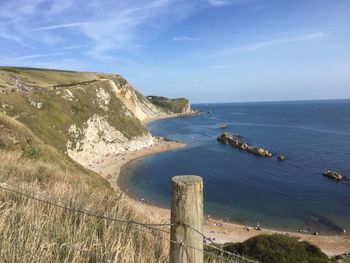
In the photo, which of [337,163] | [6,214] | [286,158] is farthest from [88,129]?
[6,214]

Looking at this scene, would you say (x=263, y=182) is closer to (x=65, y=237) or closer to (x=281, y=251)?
(x=281, y=251)

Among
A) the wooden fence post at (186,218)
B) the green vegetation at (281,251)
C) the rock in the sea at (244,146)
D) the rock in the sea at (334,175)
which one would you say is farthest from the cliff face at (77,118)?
the wooden fence post at (186,218)

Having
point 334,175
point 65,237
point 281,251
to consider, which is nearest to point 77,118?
point 334,175

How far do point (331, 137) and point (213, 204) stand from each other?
7856 cm

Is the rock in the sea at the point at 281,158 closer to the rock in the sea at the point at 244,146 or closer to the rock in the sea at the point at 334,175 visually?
the rock in the sea at the point at 244,146

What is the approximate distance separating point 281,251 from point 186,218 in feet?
53.0

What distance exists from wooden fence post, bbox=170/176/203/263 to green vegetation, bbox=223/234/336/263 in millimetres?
15216

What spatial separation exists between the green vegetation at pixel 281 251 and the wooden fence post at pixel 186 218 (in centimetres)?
1522

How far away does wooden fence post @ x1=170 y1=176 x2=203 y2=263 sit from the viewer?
4125mm

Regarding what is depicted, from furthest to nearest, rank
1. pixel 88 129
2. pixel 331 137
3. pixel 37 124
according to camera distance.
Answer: pixel 331 137
pixel 88 129
pixel 37 124

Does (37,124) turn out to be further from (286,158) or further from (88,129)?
(286,158)

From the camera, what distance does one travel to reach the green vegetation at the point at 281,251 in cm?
1814

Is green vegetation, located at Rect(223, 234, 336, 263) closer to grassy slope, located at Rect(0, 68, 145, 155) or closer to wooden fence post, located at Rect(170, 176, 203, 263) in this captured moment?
wooden fence post, located at Rect(170, 176, 203, 263)

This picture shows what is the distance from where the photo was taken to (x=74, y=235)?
5.92 metres
